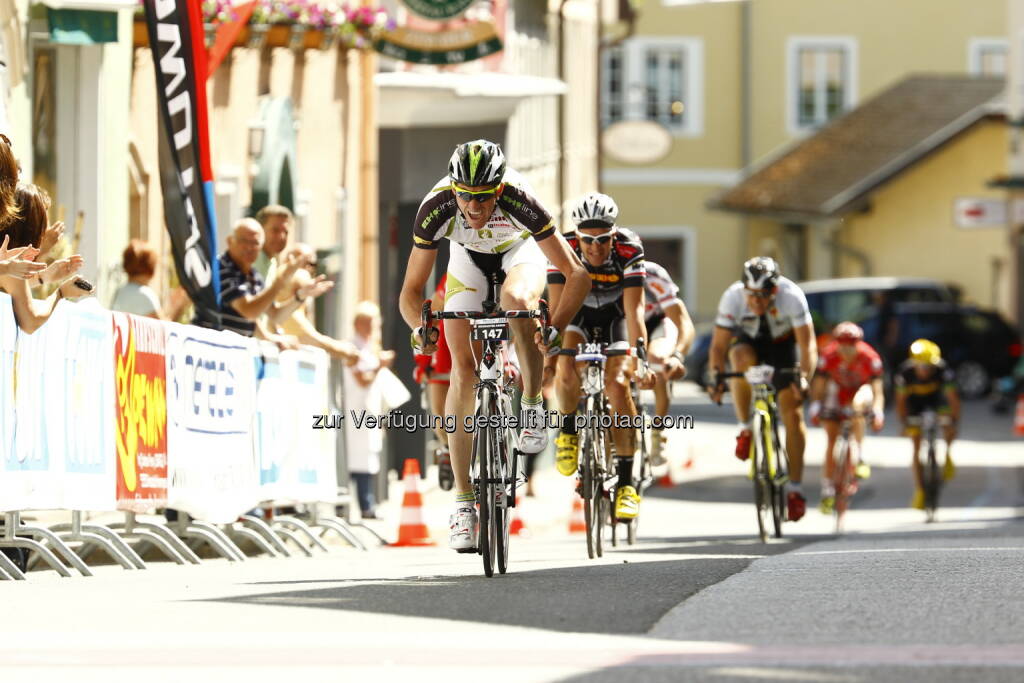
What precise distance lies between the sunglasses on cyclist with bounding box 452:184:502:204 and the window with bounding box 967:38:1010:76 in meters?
52.9

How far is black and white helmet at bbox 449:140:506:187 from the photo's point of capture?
1023 cm

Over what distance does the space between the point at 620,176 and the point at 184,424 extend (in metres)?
48.2

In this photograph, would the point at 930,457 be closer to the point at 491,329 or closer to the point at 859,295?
the point at 491,329

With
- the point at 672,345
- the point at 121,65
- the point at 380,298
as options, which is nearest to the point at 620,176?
the point at 380,298

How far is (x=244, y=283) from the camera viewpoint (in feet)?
49.7

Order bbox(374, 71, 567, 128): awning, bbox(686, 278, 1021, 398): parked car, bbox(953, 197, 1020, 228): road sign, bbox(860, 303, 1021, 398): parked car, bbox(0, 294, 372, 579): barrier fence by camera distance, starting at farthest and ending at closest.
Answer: bbox(860, 303, 1021, 398): parked car
bbox(686, 278, 1021, 398): parked car
bbox(953, 197, 1020, 228): road sign
bbox(374, 71, 567, 128): awning
bbox(0, 294, 372, 579): barrier fence

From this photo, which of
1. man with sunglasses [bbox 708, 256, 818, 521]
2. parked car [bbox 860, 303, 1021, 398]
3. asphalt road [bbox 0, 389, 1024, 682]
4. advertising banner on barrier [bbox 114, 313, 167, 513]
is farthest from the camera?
parked car [bbox 860, 303, 1021, 398]

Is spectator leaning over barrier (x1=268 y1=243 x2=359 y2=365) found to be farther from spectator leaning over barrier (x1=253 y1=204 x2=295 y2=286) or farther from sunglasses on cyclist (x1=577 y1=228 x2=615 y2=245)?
sunglasses on cyclist (x1=577 y1=228 x2=615 y2=245)

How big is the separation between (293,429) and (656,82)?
45954 mm

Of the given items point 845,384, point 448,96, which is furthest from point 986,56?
point 845,384

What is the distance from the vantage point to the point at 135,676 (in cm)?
710

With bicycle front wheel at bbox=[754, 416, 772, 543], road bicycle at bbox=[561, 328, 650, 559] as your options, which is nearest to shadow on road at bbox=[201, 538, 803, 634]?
road bicycle at bbox=[561, 328, 650, 559]

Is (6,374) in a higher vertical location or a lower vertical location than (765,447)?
higher

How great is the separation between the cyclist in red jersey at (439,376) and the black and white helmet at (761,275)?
8.82 ft
